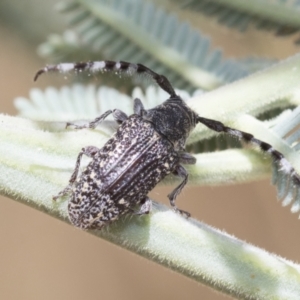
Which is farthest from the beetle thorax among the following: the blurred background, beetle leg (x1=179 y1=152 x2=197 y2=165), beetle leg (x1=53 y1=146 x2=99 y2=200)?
the blurred background

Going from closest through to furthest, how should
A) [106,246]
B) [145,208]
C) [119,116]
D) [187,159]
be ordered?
A: [145,208] < [187,159] < [119,116] < [106,246]

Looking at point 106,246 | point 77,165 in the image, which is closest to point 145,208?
point 77,165

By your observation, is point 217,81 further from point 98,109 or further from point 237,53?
point 237,53

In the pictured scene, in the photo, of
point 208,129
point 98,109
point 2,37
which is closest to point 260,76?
point 208,129

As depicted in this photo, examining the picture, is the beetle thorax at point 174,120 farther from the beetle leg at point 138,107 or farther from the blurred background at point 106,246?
the blurred background at point 106,246

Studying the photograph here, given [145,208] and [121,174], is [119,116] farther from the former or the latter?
[145,208]

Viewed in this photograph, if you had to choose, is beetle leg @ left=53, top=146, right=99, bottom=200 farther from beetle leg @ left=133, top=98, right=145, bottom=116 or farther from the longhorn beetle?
beetle leg @ left=133, top=98, right=145, bottom=116
